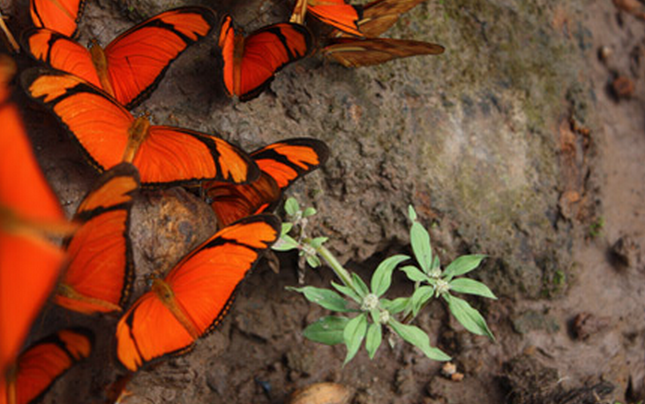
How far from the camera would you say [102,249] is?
1.69 metres

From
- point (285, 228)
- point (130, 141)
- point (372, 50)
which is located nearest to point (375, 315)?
point (285, 228)

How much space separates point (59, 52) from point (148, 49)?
32 centimetres

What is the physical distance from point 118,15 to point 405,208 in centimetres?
152

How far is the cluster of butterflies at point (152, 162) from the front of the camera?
1674 mm

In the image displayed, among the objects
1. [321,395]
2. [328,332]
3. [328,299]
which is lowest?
[321,395]

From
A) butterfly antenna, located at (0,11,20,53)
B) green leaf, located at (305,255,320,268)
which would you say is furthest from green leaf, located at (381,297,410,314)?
butterfly antenna, located at (0,11,20,53)

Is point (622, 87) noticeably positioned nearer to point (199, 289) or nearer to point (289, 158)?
point (289, 158)

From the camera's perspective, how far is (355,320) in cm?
201

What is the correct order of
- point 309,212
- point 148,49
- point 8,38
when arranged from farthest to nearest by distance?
point 309,212
point 148,49
point 8,38

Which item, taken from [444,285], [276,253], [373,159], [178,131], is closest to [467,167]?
[373,159]

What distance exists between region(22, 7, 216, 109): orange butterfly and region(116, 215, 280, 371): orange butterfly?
2.31ft

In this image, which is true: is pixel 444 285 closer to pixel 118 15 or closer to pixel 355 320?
pixel 355 320

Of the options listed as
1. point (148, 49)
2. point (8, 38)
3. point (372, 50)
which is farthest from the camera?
point (372, 50)

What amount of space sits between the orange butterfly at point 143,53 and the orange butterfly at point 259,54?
139 mm
